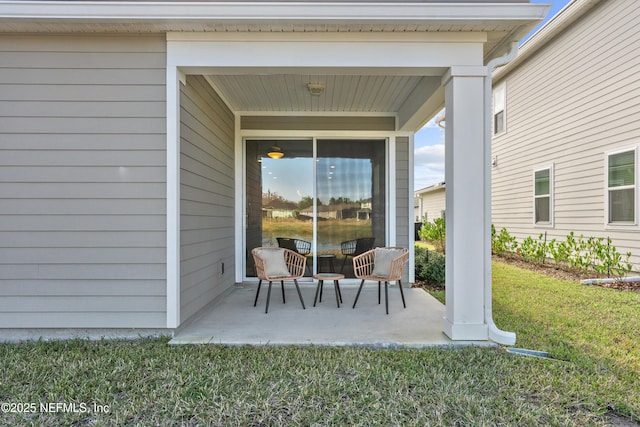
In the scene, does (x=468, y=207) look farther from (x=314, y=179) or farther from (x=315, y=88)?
(x=314, y=179)

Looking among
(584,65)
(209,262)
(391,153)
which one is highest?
(584,65)

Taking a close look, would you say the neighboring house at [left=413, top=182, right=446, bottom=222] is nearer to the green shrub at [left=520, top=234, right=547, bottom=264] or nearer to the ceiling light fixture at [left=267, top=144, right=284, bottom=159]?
the green shrub at [left=520, top=234, right=547, bottom=264]

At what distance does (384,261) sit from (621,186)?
14.4 feet

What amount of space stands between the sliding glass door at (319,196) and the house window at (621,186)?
3.81 metres

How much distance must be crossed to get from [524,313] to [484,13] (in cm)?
308

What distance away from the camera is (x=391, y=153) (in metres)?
5.22

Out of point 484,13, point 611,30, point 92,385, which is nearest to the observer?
point 92,385

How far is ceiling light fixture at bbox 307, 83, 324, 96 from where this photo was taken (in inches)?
159

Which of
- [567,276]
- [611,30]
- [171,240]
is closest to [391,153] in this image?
[171,240]

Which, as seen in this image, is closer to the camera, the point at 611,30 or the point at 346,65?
the point at 346,65

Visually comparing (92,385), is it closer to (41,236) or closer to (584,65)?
(41,236)

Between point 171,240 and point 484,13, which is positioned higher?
point 484,13

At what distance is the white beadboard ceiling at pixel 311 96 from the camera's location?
386 cm

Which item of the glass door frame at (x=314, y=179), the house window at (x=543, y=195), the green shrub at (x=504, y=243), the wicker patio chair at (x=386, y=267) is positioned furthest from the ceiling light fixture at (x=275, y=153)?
the green shrub at (x=504, y=243)
